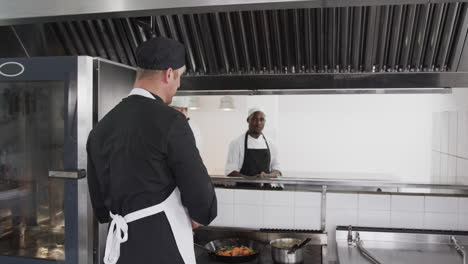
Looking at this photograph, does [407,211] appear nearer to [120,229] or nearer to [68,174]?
[120,229]

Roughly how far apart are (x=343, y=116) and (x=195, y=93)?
2.69ft

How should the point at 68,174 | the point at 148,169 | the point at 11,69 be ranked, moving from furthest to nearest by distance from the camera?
1. the point at 11,69
2. the point at 68,174
3. the point at 148,169

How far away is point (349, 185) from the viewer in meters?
2.23

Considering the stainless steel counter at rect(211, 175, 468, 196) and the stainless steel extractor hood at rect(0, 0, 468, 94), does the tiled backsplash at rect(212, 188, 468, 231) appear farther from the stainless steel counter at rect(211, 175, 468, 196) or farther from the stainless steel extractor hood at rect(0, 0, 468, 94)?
the stainless steel extractor hood at rect(0, 0, 468, 94)

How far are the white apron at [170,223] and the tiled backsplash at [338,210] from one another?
924mm

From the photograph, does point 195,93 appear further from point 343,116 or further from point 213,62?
point 343,116

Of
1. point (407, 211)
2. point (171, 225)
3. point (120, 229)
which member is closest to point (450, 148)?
point (407, 211)

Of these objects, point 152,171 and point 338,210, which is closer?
point 152,171

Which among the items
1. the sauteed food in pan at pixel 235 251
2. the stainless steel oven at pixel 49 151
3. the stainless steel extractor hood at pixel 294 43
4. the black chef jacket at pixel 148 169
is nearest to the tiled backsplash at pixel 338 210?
the sauteed food in pan at pixel 235 251

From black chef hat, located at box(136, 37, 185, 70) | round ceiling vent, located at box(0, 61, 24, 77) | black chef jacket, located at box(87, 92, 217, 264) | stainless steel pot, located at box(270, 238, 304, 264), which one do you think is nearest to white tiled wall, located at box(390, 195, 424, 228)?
stainless steel pot, located at box(270, 238, 304, 264)

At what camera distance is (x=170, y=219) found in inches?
53.6

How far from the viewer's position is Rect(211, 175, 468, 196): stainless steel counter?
2166 mm

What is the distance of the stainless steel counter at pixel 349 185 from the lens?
2.17m

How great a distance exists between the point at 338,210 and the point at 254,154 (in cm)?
54
